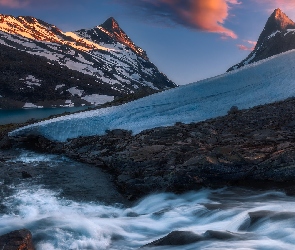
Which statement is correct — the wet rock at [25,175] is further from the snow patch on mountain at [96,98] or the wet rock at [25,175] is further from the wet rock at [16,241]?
the snow patch on mountain at [96,98]

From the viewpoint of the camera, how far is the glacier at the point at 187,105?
18.9 meters

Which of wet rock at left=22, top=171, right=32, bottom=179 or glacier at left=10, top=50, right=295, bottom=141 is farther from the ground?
glacier at left=10, top=50, right=295, bottom=141

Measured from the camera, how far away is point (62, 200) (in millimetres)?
11070

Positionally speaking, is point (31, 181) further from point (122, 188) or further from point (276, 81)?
point (276, 81)

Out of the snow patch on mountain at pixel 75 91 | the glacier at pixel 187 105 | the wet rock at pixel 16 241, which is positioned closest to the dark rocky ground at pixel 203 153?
the glacier at pixel 187 105

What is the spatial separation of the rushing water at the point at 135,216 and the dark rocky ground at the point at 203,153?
22.5 inches

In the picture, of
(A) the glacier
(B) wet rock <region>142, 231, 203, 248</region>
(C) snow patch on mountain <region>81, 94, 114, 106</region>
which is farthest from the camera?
(C) snow patch on mountain <region>81, 94, 114, 106</region>

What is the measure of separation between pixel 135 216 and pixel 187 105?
11247mm

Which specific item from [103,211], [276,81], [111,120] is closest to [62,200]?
[103,211]

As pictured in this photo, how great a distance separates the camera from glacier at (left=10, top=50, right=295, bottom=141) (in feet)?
62.0

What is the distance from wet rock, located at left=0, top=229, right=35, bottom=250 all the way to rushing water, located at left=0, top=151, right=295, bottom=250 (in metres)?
0.63

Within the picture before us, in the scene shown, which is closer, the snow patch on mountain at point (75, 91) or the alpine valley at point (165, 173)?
the alpine valley at point (165, 173)

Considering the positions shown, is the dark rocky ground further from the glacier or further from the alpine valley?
the glacier

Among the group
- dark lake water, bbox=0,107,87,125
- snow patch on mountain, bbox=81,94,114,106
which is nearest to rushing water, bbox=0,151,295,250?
dark lake water, bbox=0,107,87,125
